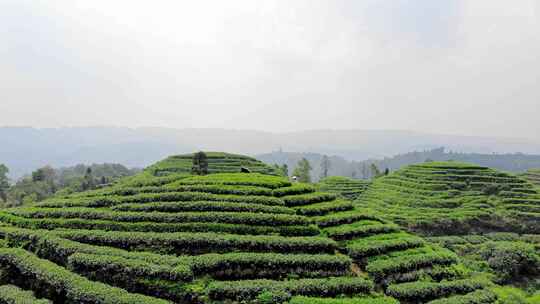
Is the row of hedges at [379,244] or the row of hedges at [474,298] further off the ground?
the row of hedges at [379,244]

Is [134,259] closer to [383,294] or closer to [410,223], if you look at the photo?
[383,294]

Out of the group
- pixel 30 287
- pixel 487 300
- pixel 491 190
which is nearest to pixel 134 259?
pixel 30 287

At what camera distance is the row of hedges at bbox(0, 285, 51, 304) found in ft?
52.6

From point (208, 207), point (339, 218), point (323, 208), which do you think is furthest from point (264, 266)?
point (323, 208)

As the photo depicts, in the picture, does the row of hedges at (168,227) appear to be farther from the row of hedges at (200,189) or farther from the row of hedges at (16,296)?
the row of hedges at (16,296)

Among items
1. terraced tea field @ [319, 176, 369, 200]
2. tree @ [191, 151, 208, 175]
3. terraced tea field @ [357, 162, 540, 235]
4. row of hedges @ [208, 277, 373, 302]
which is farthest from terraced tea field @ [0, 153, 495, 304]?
terraced tea field @ [319, 176, 369, 200]

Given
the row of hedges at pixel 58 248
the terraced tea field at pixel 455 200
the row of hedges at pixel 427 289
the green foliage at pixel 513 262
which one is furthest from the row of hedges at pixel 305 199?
the terraced tea field at pixel 455 200

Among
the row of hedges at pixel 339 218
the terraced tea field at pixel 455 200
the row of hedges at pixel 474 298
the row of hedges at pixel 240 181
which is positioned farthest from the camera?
the terraced tea field at pixel 455 200

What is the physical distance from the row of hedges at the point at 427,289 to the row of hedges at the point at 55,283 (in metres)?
Answer: 13.0

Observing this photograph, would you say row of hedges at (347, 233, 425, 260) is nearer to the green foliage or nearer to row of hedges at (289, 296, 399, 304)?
row of hedges at (289, 296, 399, 304)

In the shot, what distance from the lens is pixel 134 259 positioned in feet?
59.6

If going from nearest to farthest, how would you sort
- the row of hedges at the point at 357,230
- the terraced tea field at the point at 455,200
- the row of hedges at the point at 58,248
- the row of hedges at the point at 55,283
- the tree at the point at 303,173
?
1. the row of hedges at the point at 55,283
2. the row of hedges at the point at 58,248
3. the row of hedges at the point at 357,230
4. the terraced tea field at the point at 455,200
5. the tree at the point at 303,173

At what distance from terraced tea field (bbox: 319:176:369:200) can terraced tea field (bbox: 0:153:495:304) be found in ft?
175

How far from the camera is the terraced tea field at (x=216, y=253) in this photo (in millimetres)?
16938
